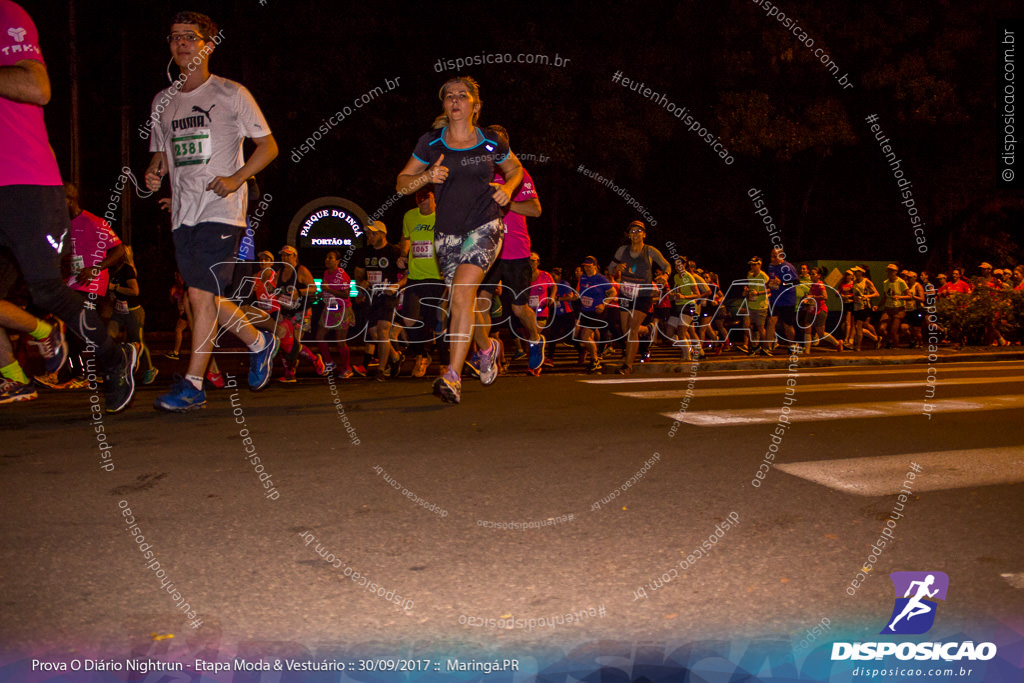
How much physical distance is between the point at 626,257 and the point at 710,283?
22.9 ft

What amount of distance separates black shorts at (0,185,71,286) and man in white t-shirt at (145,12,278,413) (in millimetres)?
596

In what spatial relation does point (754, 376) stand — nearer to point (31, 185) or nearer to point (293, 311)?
point (293, 311)

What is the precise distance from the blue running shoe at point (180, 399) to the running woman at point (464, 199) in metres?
1.59

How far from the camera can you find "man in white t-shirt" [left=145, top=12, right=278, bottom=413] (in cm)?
557

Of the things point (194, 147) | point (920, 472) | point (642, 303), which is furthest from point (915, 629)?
point (642, 303)

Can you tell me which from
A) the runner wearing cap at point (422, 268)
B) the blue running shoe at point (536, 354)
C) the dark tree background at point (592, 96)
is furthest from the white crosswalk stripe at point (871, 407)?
the dark tree background at point (592, 96)

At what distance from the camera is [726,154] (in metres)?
26.3

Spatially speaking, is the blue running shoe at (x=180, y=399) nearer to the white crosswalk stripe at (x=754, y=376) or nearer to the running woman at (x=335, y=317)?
the white crosswalk stripe at (x=754, y=376)

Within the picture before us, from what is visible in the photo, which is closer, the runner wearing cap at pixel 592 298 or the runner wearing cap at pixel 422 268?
the runner wearing cap at pixel 422 268

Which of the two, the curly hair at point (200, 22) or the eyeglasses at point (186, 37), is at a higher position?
the curly hair at point (200, 22)

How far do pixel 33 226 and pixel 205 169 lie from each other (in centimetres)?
105

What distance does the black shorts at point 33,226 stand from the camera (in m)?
5.01

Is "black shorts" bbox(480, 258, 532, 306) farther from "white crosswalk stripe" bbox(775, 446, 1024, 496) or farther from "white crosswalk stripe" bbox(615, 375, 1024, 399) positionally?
"white crosswalk stripe" bbox(775, 446, 1024, 496)

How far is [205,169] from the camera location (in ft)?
18.3
